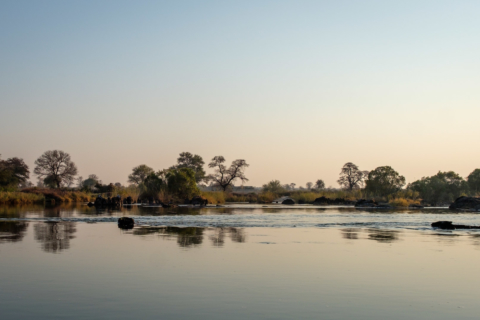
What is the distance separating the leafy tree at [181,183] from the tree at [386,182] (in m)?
32.5

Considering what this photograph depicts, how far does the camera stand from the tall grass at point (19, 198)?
205 feet

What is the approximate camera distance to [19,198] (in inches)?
2594

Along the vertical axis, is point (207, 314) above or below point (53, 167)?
below

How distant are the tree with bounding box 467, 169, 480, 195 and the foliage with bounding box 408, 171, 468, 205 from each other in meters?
3.58

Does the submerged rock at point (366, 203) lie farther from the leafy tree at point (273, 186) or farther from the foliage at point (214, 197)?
the leafy tree at point (273, 186)

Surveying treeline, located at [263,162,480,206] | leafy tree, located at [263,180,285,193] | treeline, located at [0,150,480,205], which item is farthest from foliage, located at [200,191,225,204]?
leafy tree, located at [263,180,285,193]

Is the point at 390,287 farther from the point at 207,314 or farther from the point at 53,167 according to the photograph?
the point at 53,167

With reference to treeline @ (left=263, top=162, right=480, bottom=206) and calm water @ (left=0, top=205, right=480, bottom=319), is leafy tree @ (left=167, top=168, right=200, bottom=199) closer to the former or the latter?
treeline @ (left=263, top=162, right=480, bottom=206)

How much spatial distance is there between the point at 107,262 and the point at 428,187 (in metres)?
86.0

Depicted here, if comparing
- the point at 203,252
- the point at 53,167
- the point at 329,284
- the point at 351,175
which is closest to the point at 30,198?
the point at 53,167

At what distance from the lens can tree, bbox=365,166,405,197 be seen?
8294 centimetres

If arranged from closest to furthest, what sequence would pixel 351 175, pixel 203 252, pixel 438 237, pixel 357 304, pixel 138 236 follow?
pixel 357 304, pixel 203 252, pixel 138 236, pixel 438 237, pixel 351 175

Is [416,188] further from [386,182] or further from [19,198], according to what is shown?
[19,198]

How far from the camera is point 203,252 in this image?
605 inches
